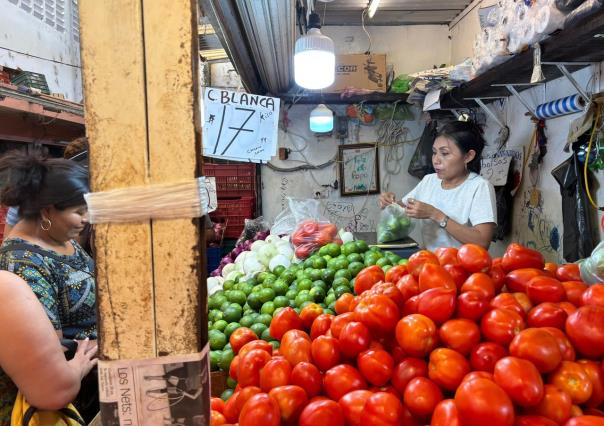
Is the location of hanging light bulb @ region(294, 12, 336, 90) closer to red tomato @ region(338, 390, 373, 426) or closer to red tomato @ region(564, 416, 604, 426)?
red tomato @ region(338, 390, 373, 426)

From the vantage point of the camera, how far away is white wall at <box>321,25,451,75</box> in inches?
241

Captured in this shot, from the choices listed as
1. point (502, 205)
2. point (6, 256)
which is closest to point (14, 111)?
point (6, 256)

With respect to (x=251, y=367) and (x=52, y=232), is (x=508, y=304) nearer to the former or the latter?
(x=251, y=367)

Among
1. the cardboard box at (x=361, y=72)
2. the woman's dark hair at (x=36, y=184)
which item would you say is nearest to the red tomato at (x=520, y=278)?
the woman's dark hair at (x=36, y=184)

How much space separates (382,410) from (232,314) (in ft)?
4.20

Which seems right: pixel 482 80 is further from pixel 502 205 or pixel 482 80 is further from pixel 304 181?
pixel 304 181

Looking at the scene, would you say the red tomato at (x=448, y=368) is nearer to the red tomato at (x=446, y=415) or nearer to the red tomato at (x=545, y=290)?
the red tomato at (x=446, y=415)

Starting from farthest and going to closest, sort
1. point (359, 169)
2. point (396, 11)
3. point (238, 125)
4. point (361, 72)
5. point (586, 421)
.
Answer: point (359, 169) → point (361, 72) → point (396, 11) → point (238, 125) → point (586, 421)

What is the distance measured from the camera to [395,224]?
3566 mm

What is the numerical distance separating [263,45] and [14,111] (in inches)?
90.9

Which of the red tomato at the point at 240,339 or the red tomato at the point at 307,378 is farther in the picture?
the red tomato at the point at 240,339

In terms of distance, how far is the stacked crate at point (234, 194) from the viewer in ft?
19.0

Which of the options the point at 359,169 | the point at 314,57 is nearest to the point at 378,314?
the point at 314,57

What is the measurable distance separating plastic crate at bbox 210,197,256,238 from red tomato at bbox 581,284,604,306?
491 cm
